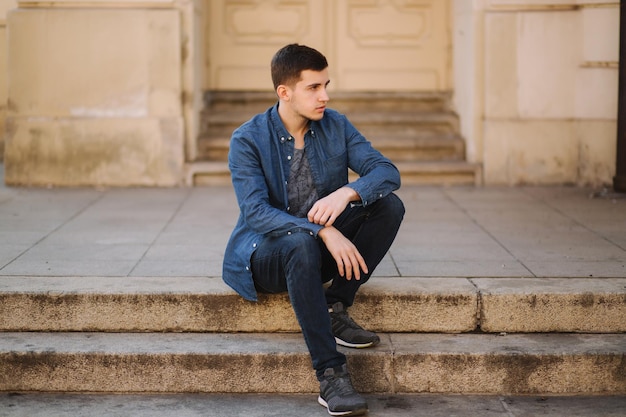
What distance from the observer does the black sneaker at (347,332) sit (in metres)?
4.49

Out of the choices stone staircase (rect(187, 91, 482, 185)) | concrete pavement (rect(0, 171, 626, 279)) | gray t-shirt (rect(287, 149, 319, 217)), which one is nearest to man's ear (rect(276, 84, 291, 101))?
gray t-shirt (rect(287, 149, 319, 217))

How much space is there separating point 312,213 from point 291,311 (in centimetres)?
62

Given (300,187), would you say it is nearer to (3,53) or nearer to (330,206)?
(330,206)

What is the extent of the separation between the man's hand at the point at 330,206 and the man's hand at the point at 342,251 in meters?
0.05

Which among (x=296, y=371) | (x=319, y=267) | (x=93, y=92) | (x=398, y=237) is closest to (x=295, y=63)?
(x=319, y=267)

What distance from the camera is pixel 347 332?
4.50 metres

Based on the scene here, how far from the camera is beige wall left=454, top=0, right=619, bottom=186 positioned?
324 inches

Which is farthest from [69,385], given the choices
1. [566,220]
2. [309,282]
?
[566,220]

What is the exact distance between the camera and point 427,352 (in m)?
4.48

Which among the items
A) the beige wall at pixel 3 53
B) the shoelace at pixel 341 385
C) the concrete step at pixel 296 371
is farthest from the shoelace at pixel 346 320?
the beige wall at pixel 3 53

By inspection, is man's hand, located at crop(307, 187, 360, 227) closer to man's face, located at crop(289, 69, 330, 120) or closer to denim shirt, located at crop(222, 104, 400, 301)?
denim shirt, located at crop(222, 104, 400, 301)

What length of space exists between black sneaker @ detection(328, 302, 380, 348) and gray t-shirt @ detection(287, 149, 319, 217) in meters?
0.50

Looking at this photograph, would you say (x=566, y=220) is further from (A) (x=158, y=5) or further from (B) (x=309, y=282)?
(A) (x=158, y=5)

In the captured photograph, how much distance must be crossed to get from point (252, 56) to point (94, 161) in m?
1.98
